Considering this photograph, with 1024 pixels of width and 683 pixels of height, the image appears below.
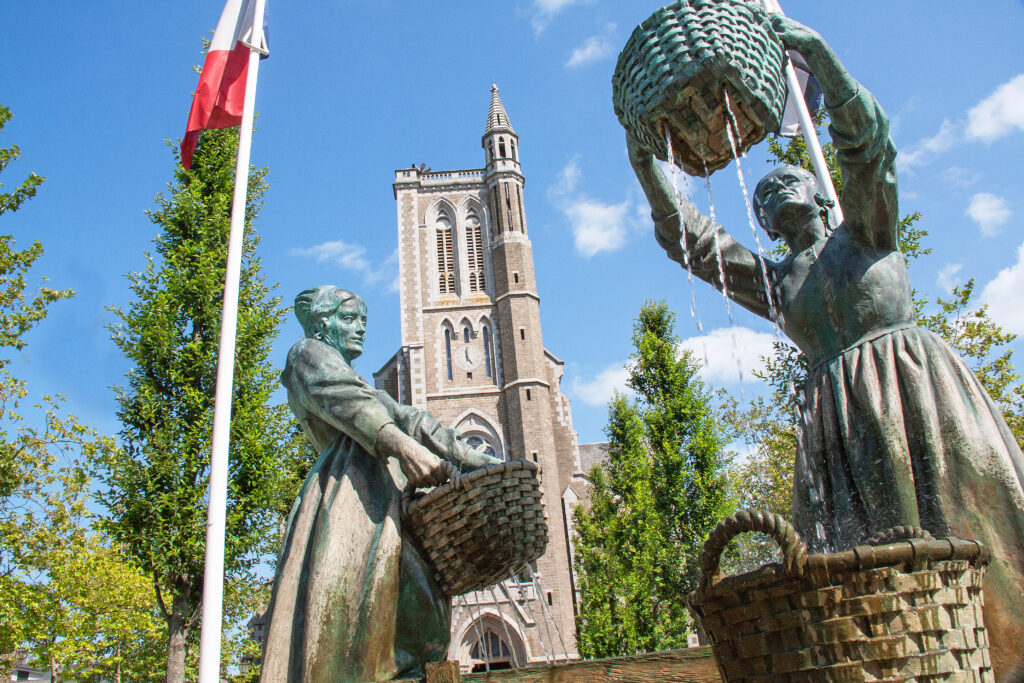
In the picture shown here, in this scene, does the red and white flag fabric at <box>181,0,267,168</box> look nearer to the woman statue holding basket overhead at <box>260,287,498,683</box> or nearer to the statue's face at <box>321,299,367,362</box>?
the statue's face at <box>321,299,367,362</box>

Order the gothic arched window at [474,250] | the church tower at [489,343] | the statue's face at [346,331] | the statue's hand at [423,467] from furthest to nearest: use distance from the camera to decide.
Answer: the gothic arched window at [474,250]
the church tower at [489,343]
the statue's face at [346,331]
the statue's hand at [423,467]

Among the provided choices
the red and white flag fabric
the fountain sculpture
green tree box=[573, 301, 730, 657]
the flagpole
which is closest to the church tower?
green tree box=[573, 301, 730, 657]

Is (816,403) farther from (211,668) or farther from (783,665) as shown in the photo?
(211,668)

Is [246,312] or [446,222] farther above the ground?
[446,222]

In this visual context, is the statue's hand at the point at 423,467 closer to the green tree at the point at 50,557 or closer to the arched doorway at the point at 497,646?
the green tree at the point at 50,557

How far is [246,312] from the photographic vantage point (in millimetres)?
12977

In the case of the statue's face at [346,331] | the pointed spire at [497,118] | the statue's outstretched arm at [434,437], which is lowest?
the statue's outstretched arm at [434,437]

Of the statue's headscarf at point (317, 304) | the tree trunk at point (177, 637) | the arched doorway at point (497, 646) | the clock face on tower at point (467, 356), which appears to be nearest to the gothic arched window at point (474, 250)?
the clock face on tower at point (467, 356)

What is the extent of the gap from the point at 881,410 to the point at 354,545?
1691 mm

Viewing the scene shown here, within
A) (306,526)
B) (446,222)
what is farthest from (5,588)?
(446,222)

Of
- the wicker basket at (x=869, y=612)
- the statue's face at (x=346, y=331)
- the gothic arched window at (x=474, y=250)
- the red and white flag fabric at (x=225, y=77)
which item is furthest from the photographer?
the gothic arched window at (x=474, y=250)

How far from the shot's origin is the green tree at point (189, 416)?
1132 centimetres

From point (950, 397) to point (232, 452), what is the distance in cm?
1139

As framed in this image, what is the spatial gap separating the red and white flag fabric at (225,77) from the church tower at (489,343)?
2843 cm
